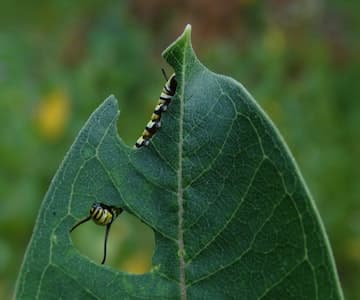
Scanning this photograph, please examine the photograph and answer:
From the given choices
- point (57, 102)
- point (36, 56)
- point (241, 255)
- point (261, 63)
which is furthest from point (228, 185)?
point (36, 56)

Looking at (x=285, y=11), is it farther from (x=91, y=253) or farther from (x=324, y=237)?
(x=324, y=237)

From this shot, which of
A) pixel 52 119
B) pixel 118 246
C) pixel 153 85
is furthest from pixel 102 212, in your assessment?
pixel 153 85

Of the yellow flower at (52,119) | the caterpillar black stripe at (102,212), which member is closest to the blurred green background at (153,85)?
the yellow flower at (52,119)

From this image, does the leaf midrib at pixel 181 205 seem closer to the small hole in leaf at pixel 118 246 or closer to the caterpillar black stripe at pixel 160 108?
the caterpillar black stripe at pixel 160 108

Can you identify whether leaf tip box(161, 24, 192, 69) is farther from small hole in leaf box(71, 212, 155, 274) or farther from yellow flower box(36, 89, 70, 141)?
yellow flower box(36, 89, 70, 141)

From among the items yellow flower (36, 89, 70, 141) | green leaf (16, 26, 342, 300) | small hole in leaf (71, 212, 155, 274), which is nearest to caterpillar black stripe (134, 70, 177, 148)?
green leaf (16, 26, 342, 300)

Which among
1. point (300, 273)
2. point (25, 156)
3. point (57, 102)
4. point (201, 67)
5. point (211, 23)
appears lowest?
point (300, 273)

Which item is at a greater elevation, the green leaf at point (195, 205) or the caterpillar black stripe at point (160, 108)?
the caterpillar black stripe at point (160, 108)
